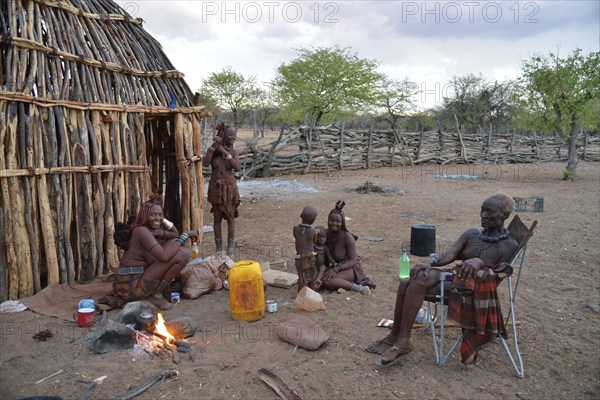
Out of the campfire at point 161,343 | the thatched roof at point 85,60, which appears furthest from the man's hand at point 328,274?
the thatched roof at point 85,60

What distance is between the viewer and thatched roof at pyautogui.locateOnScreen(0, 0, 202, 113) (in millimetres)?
4543

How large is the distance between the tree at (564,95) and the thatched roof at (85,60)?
12.3m

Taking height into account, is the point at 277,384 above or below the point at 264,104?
below

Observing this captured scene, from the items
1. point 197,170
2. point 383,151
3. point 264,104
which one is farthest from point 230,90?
point 197,170

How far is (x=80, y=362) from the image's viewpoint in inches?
128

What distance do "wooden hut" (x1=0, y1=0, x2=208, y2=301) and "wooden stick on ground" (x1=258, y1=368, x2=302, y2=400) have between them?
286 centimetres

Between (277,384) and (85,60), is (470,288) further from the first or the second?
(85,60)

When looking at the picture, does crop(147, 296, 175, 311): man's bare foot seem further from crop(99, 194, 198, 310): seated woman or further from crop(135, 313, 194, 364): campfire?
crop(135, 313, 194, 364): campfire

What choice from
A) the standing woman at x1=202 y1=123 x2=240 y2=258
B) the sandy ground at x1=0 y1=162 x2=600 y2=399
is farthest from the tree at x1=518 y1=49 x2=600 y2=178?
the standing woman at x1=202 y1=123 x2=240 y2=258

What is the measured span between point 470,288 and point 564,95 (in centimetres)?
1350

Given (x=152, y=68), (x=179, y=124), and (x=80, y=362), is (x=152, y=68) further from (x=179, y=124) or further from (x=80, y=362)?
(x=80, y=362)

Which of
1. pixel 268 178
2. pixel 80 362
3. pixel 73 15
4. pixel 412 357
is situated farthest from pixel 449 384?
pixel 268 178

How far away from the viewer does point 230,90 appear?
30.6 meters

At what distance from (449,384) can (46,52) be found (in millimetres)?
4941
